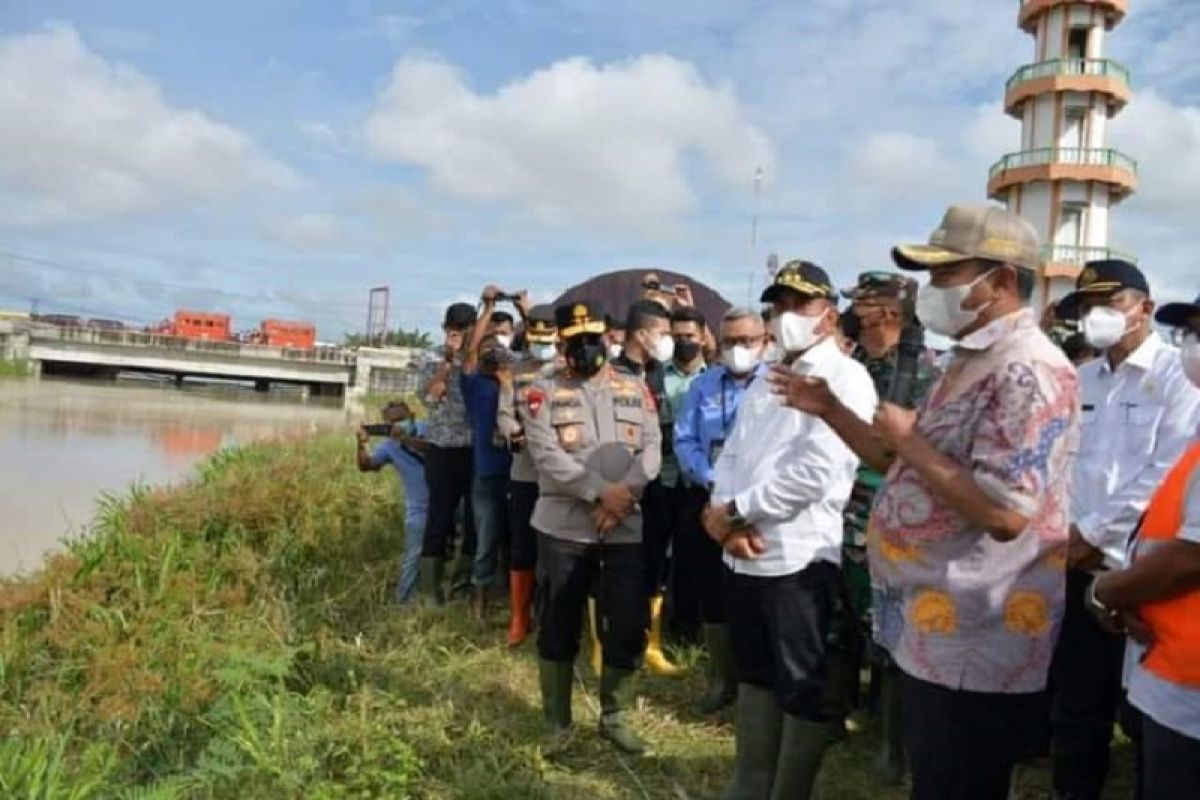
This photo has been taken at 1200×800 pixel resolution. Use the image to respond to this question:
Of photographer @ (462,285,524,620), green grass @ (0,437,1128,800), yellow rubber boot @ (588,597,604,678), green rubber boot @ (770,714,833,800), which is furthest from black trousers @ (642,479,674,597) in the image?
green rubber boot @ (770,714,833,800)

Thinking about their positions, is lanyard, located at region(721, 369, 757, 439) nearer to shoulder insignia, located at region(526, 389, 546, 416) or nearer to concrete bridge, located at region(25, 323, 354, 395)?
shoulder insignia, located at region(526, 389, 546, 416)

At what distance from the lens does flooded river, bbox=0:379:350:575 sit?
12.3m

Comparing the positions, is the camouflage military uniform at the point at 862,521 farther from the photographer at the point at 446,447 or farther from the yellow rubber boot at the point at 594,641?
the photographer at the point at 446,447

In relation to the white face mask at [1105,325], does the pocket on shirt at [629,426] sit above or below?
below

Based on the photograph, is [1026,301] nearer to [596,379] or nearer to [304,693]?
[596,379]

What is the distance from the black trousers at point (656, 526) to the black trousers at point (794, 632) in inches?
71.3

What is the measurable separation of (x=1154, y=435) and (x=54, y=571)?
291 inches

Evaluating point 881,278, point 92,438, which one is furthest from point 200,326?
point 881,278

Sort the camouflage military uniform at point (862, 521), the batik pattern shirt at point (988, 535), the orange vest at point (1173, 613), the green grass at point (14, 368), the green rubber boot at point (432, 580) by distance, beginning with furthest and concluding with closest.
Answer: the green grass at point (14, 368)
the green rubber boot at point (432, 580)
the camouflage military uniform at point (862, 521)
the batik pattern shirt at point (988, 535)
the orange vest at point (1173, 613)

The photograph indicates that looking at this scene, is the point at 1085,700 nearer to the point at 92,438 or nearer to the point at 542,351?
the point at 542,351

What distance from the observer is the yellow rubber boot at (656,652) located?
4.98 m

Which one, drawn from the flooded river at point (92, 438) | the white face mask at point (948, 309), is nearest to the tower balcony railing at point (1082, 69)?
the flooded river at point (92, 438)

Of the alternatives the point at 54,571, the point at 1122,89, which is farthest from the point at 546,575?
the point at 1122,89

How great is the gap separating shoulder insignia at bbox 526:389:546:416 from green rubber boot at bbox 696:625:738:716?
128 centimetres
